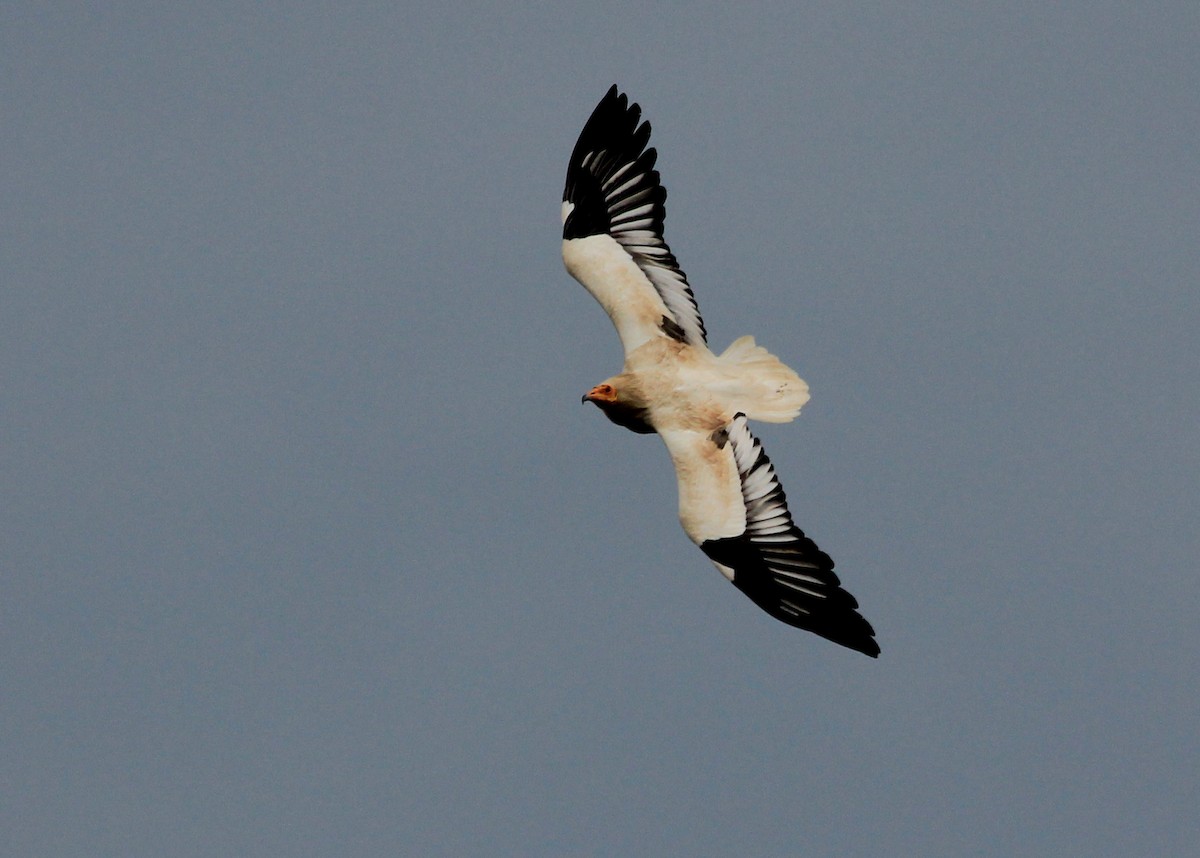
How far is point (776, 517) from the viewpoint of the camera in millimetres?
19656

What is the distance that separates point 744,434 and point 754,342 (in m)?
1.43

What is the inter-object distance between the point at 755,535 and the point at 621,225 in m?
5.01

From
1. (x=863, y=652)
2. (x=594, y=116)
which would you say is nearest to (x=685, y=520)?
(x=863, y=652)

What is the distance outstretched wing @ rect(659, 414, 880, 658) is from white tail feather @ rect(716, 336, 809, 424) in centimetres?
30

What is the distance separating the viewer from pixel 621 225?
22562 mm

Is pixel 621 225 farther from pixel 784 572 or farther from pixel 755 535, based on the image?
pixel 784 572

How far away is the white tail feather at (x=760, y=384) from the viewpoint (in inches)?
813

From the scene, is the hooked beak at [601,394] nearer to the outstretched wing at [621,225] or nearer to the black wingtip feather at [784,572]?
the outstretched wing at [621,225]

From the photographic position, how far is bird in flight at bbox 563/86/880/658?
19484mm

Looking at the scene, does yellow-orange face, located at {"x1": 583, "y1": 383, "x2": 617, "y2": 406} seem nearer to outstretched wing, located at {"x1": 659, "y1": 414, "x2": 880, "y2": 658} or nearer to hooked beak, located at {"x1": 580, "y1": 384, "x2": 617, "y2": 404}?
hooked beak, located at {"x1": 580, "y1": 384, "x2": 617, "y2": 404}

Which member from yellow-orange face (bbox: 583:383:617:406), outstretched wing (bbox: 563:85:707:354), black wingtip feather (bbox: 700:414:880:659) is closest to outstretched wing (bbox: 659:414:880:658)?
black wingtip feather (bbox: 700:414:880:659)

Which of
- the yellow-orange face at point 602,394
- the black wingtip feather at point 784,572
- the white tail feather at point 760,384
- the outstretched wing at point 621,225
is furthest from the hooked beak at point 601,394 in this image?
the black wingtip feather at point 784,572

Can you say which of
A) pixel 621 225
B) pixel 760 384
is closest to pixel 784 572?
pixel 760 384

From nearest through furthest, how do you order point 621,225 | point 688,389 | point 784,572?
1. point 784,572
2. point 688,389
3. point 621,225
